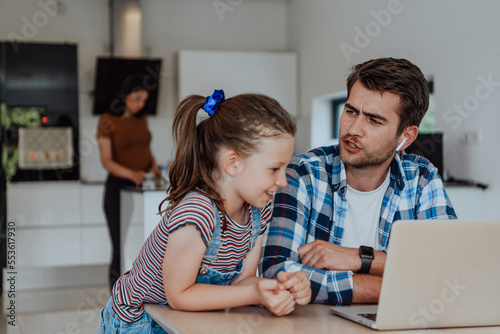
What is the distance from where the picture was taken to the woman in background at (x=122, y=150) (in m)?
3.94

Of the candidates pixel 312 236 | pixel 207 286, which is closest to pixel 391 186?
pixel 312 236

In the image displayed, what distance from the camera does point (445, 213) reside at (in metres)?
1.55

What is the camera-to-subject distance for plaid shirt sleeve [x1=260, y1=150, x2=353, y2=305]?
4.32ft

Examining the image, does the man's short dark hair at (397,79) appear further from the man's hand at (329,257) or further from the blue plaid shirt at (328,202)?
the man's hand at (329,257)

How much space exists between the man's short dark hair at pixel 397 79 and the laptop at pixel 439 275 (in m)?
0.70

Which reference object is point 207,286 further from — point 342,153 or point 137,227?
point 137,227

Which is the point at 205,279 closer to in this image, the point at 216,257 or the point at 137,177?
the point at 216,257

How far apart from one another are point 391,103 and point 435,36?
81.1 inches

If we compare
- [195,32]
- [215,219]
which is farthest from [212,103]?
[195,32]

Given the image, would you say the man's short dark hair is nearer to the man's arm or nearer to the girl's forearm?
the man's arm

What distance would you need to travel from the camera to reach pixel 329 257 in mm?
1399

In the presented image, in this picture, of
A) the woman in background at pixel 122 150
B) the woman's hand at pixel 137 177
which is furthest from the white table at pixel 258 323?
the woman in background at pixel 122 150

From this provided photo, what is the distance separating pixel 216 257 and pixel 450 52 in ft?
8.48

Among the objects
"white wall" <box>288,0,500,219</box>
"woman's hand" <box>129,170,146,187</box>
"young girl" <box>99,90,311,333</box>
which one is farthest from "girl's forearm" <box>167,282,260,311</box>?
"woman's hand" <box>129,170,146,187</box>
